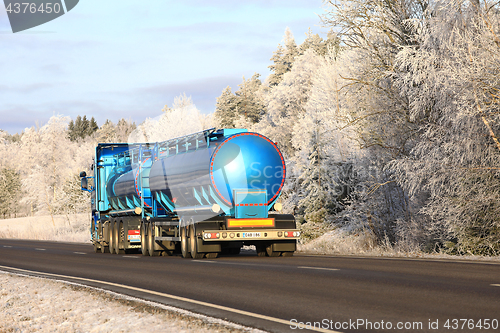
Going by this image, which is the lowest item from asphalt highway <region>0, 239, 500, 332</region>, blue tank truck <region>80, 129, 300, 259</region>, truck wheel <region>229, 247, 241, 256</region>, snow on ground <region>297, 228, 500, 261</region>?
snow on ground <region>297, 228, 500, 261</region>

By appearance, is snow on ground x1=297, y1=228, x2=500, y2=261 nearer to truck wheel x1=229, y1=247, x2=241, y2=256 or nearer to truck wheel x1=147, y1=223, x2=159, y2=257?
truck wheel x1=229, y1=247, x2=241, y2=256

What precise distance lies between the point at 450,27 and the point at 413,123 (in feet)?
13.3

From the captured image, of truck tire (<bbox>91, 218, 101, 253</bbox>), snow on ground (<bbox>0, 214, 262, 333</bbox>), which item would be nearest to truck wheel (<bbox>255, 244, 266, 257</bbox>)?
snow on ground (<bbox>0, 214, 262, 333</bbox>)

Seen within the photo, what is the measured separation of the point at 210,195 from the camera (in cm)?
1761

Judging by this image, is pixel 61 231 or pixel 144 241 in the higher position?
pixel 144 241

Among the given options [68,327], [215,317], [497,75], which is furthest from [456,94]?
[68,327]

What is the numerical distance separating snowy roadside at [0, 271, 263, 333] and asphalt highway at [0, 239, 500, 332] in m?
0.42

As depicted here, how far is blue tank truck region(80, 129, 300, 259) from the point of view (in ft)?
57.0

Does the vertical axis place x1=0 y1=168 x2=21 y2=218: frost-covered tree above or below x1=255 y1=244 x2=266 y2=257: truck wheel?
above

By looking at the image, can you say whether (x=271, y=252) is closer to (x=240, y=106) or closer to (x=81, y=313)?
(x=81, y=313)

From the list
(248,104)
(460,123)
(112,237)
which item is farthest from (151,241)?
(248,104)

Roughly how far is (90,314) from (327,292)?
12.4 feet

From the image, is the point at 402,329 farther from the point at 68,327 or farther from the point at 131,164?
the point at 131,164

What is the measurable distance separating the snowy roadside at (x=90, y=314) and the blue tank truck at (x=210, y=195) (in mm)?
6475
